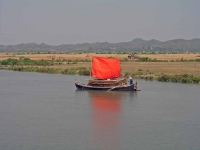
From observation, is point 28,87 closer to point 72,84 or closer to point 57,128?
point 72,84

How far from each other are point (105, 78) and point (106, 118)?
11756mm

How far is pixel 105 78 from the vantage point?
35.4 metres

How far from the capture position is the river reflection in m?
18.9

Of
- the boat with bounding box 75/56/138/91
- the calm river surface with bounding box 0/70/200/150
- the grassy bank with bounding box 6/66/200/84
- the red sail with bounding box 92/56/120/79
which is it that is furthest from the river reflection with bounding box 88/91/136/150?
the grassy bank with bounding box 6/66/200/84

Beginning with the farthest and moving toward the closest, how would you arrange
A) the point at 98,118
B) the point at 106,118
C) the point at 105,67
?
the point at 105,67 → the point at 106,118 → the point at 98,118

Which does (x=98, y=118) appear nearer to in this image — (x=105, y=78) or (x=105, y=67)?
(x=105, y=78)

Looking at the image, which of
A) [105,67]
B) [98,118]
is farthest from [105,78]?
[98,118]

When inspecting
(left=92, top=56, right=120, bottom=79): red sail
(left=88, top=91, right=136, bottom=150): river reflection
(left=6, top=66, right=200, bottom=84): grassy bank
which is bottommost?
(left=88, top=91, right=136, bottom=150): river reflection

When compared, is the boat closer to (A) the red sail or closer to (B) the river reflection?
(A) the red sail

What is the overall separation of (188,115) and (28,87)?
15.4 m

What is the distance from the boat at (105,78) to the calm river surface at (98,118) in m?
0.85

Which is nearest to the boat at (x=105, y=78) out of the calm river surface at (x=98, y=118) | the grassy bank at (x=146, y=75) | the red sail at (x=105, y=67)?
the red sail at (x=105, y=67)

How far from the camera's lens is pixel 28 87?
1428 inches

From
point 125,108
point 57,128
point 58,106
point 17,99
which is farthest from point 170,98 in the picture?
point 57,128
